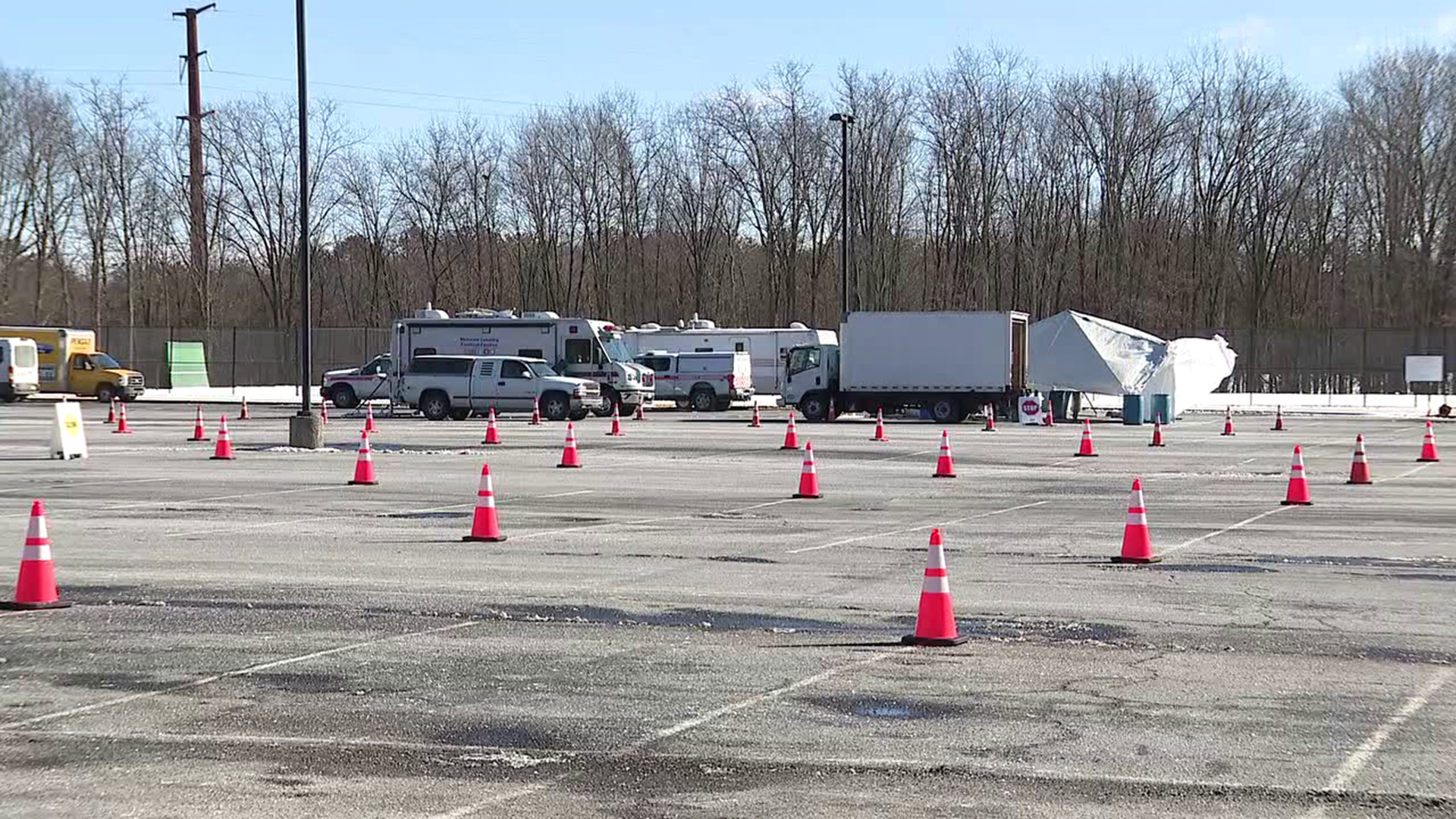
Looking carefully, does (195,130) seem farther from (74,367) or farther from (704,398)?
(704,398)

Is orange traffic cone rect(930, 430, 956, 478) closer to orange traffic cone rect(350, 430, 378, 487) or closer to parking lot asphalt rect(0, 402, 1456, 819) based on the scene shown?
parking lot asphalt rect(0, 402, 1456, 819)

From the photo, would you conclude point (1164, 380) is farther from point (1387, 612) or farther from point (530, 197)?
point (530, 197)

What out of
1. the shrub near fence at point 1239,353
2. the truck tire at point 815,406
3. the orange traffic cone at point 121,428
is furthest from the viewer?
the shrub near fence at point 1239,353

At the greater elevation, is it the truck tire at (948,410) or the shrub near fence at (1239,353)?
the shrub near fence at (1239,353)

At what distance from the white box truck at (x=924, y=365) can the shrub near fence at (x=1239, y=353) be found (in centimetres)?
2346

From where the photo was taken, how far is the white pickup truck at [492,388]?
43156 millimetres

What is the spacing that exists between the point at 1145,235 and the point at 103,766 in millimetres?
74538

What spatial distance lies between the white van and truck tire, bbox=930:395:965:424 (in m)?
30.0

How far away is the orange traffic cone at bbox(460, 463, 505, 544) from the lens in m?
15.3

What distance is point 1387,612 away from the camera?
11172 mm

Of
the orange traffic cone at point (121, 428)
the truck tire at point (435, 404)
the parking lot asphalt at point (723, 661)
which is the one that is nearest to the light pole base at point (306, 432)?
the orange traffic cone at point (121, 428)

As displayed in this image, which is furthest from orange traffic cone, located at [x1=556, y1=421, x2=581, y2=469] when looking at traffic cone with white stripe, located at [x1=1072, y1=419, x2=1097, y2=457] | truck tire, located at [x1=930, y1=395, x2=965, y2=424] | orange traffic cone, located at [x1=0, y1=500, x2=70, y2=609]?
truck tire, located at [x1=930, y1=395, x2=965, y2=424]

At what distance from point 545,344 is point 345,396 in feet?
22.0

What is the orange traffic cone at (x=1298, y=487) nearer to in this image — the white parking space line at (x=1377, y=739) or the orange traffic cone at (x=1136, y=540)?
the orange traffic cone at (x=1136, y=540)
